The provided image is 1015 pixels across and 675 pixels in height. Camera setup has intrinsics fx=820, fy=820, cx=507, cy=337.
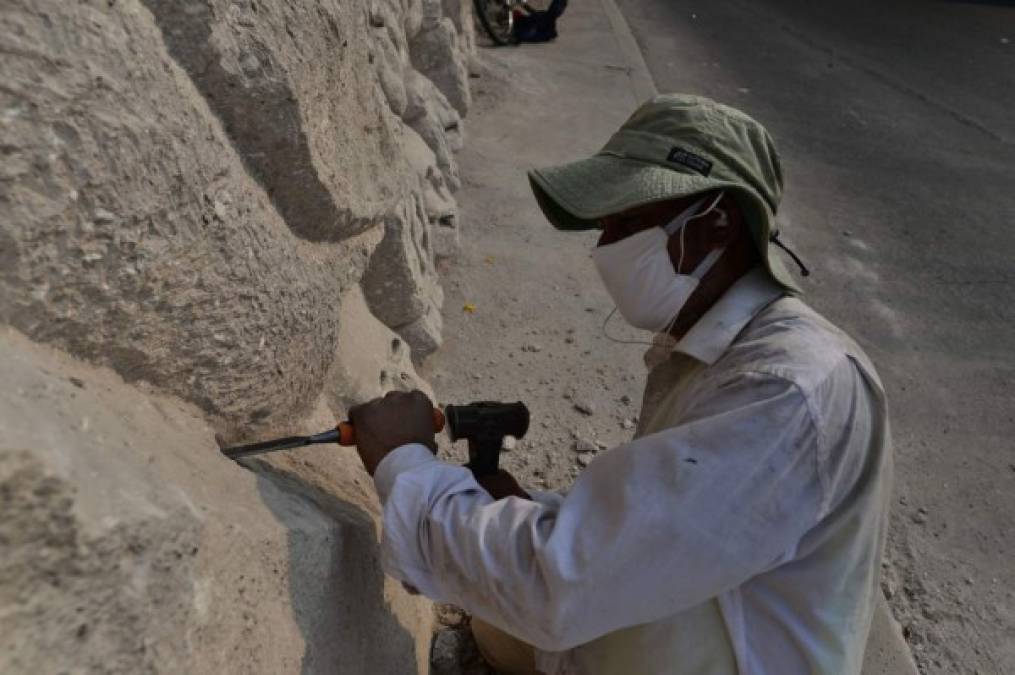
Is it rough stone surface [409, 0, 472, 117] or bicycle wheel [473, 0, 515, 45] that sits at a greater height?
rough stone surface [409, 0, 472, 117]

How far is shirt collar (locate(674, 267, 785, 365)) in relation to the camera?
4.83 ft

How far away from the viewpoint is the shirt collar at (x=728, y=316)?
4.83 ft

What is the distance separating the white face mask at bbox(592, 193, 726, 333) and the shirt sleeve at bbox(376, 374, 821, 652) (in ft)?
0.97

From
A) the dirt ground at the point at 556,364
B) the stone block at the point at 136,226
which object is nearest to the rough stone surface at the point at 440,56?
the dirt ground at the point at 556,364

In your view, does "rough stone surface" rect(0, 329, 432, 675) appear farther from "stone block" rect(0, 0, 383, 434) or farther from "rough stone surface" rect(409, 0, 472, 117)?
"rough stone surface" rect(409, 0, 472, 117)

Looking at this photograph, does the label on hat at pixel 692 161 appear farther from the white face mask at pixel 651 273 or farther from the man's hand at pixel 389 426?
the man's hand at pixel 389 426

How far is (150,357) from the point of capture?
132cm

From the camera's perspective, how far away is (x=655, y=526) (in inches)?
47.9

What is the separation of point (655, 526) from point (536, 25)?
7.90 meters

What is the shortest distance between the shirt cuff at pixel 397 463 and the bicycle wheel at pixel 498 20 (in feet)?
23.5

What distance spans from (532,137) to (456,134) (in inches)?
32.5

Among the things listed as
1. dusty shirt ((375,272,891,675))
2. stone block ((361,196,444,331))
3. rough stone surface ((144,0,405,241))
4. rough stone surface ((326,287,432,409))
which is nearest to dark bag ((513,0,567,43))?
stone block ((361,196,444,331))

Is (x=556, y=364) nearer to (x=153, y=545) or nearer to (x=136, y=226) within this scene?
(x=136, y=226)

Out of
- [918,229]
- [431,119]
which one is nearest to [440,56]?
[431,119]
